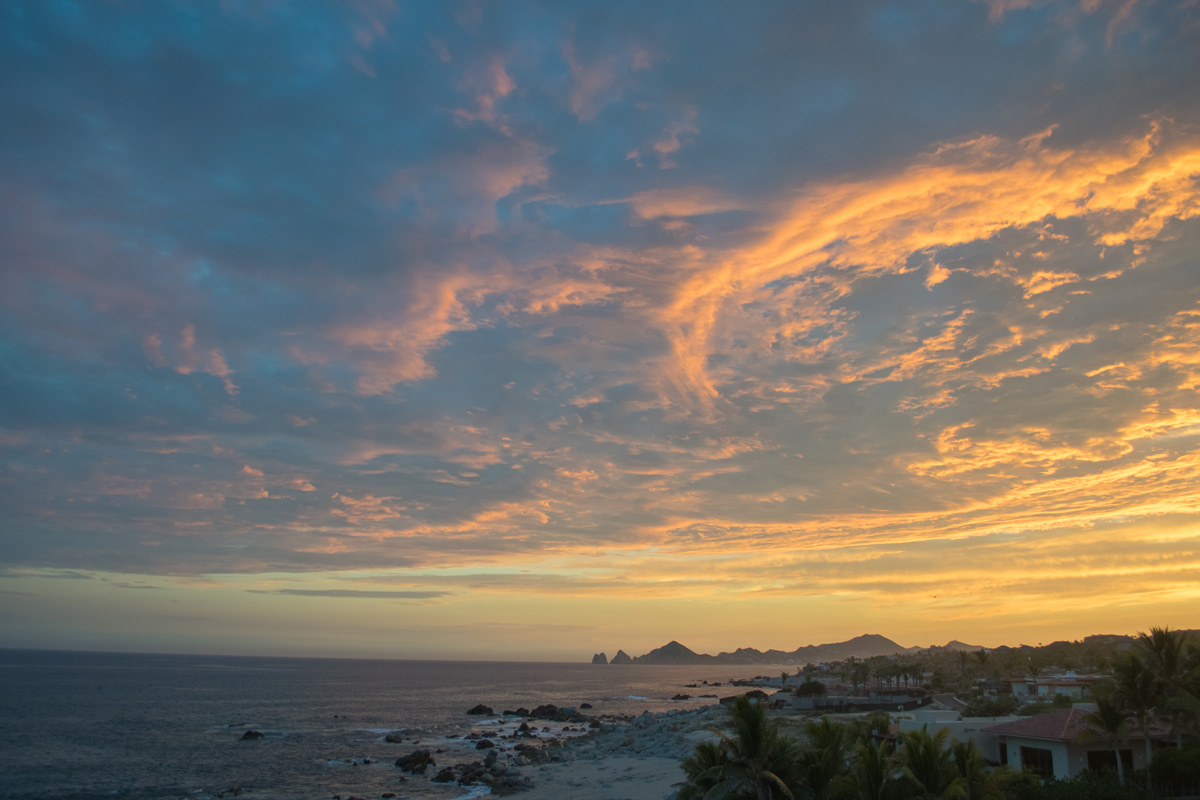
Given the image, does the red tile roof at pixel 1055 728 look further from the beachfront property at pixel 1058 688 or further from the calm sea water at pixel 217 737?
the calm sea water at pixel 217 737

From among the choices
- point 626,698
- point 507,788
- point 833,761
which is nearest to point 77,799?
point 507,788

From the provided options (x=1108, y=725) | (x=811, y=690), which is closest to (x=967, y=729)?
(x=1108, y=725)

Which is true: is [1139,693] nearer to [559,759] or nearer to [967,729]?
[967,729]

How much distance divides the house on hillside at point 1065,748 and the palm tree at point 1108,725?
0.98ft

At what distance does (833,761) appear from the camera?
25.1 meters

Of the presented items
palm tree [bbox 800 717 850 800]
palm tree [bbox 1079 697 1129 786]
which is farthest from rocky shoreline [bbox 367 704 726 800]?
palm tree [bbox 1079 697 1129 786]

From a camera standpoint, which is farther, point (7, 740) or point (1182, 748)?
point (7, 740)

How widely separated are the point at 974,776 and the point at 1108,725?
11.6m

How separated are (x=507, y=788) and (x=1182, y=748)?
4139cm

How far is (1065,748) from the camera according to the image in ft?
105

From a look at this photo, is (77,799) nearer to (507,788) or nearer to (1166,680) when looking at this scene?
(507,788)

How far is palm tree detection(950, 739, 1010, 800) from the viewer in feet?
79.6

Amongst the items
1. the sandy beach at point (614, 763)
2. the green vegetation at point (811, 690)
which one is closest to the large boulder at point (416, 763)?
the sandy beach at point (614, 763)

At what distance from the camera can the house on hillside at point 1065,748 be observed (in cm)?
3212
